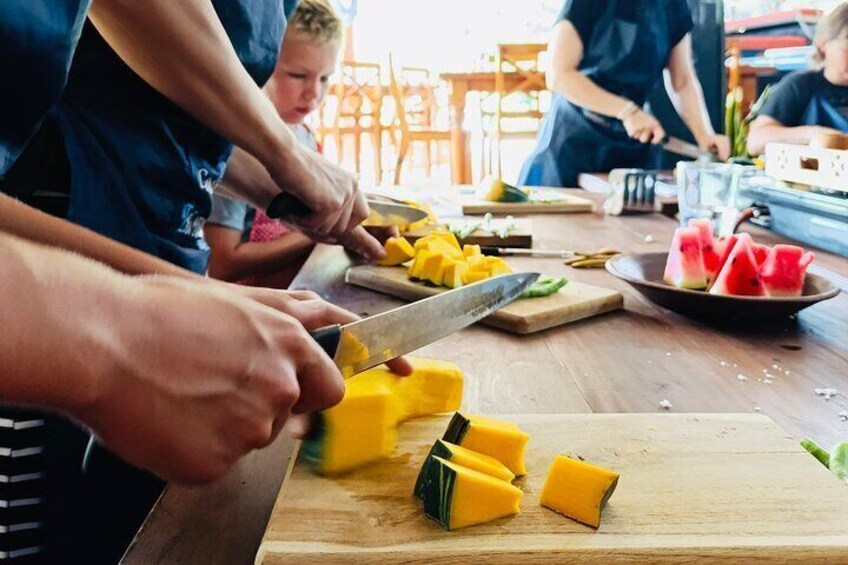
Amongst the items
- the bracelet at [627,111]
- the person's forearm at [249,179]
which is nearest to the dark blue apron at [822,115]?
the bracelet at [627,111]

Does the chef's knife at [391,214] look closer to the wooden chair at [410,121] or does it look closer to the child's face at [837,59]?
the child's face at [837,59]

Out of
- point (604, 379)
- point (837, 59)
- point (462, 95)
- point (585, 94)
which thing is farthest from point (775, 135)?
point (604, 379)

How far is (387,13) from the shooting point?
11039 millimetres

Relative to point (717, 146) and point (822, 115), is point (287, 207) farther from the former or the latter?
point (822, 115)

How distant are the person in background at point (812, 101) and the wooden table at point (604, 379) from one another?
2569mm

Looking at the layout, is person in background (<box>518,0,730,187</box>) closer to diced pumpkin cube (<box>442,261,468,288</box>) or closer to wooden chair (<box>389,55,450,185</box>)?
diced pumpkin cube (<box>442,261,468,288</box>)

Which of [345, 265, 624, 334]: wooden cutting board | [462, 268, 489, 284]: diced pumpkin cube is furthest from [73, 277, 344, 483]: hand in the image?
[462, 268, 489, 284]: diced pumpkin cube

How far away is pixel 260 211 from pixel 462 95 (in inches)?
148

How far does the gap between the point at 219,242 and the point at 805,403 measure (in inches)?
64.5

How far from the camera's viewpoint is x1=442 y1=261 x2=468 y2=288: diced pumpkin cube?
4.67 feet

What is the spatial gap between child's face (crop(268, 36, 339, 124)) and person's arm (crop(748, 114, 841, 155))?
7.81ft

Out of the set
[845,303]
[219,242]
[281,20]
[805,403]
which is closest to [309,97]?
[219,242]

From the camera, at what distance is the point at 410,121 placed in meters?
9.77

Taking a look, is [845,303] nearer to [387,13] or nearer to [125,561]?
[125,561]
